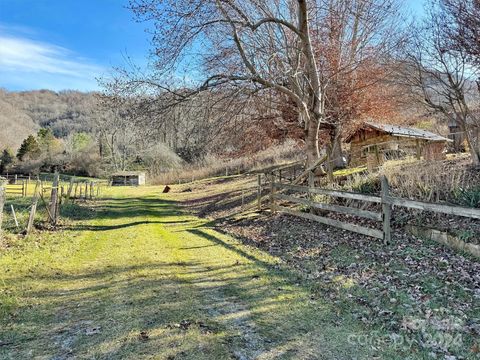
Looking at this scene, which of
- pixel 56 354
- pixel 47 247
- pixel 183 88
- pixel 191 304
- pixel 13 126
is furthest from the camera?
pixel 13 126

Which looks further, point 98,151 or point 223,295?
point 98,151

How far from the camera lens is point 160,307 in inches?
190

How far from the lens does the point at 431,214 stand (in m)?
8.33

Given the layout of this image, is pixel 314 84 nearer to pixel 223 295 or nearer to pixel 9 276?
pixel 223 295

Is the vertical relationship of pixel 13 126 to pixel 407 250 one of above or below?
above

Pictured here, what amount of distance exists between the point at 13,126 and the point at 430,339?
106298 millimetres

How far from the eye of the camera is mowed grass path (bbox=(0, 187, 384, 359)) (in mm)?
3752

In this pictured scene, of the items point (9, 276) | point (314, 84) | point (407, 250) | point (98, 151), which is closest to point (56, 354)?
point (9, 276)

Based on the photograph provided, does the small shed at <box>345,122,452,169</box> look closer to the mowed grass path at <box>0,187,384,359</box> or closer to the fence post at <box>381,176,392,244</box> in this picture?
the fence post at <box>381,176,392,244</box>

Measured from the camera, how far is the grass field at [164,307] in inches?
148

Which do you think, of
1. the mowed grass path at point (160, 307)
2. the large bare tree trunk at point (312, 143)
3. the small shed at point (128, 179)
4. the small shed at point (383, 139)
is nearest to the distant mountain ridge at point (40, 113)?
the small shed at point (128, 179)

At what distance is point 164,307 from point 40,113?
122 meters

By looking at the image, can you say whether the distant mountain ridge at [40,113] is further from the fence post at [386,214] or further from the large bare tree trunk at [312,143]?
the fence post at [386,214]

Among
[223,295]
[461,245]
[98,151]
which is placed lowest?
[223,295]
